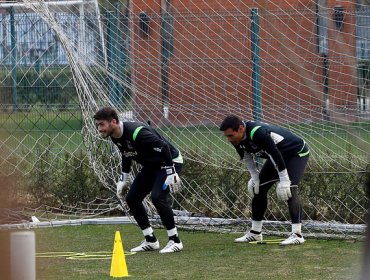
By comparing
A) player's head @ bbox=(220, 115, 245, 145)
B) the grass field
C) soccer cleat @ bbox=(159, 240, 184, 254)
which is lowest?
the grass field

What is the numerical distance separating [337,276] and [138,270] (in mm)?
1909

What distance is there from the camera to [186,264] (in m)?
9.83

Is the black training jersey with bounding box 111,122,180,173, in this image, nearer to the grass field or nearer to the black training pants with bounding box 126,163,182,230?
the black training pants with bounding box 126,163,182,230

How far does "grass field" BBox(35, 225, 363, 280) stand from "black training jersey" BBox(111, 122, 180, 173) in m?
1.02

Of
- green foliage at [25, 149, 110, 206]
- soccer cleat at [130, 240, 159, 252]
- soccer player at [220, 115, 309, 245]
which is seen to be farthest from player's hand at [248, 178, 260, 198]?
green foliage at [25, 149, 110, 206]

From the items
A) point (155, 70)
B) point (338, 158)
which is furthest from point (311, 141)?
point (155, 70)

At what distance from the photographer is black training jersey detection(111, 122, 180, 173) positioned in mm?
10516

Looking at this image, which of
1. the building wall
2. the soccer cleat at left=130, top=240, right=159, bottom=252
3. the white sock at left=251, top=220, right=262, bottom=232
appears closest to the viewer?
the soccer cleat at left=130, top=240, right=159, bottom=252

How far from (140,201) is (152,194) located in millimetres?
378

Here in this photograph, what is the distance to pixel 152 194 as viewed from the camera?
10.7 meters

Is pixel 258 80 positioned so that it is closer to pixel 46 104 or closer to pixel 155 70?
pixel 155 70

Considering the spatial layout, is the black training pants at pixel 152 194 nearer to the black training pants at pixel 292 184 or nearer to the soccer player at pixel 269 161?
the soccer player at pixel 269 161

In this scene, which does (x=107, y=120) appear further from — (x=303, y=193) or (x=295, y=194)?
(x=303, y=193)

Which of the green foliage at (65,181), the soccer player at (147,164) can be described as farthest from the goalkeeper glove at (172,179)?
the green foliage at (65,181)
